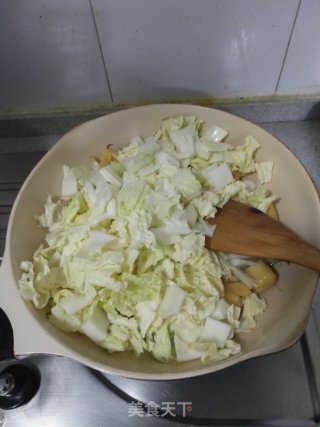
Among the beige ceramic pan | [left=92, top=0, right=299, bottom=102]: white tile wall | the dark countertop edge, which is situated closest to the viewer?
the beige ceramic pan

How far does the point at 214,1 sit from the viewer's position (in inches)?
39.3

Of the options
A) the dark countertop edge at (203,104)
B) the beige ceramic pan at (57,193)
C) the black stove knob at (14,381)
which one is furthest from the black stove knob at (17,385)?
the dark countertop edge at (203,104)

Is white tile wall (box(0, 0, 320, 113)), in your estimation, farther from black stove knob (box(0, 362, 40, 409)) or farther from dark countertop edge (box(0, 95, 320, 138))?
black stove knob (box(0, 362, 40, 409))

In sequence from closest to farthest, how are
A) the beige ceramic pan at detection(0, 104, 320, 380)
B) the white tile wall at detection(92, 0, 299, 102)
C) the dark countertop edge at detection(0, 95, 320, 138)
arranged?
the beige ceramic pan at detection(0, 104, 320, 380) < the white tile wall at detection(92, 0, 299, 102) < the dark countertop edge at detection(0, 95, 320, 138)

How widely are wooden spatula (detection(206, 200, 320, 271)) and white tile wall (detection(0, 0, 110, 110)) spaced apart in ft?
1.91

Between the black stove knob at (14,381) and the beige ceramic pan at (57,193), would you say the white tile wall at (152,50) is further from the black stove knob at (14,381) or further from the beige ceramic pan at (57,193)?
the black stove knob at (14,381)

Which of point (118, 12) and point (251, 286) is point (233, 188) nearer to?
point (251, 286)

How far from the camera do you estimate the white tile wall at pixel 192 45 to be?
3.32 feet

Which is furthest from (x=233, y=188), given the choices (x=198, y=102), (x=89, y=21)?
(x=89, y=21)

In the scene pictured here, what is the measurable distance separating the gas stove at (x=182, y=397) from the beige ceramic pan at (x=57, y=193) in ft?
0.28

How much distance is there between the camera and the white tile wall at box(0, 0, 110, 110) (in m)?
1.02

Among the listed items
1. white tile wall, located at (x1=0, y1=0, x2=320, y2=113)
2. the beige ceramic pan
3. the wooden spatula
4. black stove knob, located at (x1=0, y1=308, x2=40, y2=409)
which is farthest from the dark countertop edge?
black stove knob, located at (x1=0, y1=308, x2=40, y2=409)

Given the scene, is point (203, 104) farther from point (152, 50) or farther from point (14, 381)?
point (14, 381)

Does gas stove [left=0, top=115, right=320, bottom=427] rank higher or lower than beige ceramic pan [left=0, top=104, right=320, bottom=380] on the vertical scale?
lower
